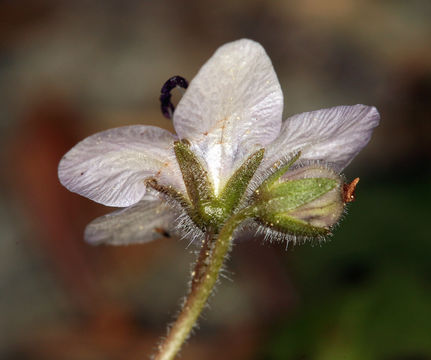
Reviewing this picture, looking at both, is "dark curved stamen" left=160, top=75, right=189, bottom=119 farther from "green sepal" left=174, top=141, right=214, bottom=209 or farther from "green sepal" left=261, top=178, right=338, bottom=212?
"green sepal" left=261, top=178, right=338, bottom=212

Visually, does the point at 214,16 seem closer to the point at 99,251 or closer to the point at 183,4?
the point at 183,4

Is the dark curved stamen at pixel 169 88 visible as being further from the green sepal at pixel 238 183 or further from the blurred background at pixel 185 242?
the blurred background at pixel 185 242

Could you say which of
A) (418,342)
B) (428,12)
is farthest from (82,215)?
(428,12)

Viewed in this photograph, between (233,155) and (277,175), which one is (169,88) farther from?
(277,175)

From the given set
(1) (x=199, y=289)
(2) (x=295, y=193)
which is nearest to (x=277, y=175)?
(2) (x=295, y=193)

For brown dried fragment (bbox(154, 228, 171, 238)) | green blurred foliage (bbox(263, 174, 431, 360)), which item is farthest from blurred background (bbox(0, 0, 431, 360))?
brown dried fragment (bbox(154, 228, 171, 238))

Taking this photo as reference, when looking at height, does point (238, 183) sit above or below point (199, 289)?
above

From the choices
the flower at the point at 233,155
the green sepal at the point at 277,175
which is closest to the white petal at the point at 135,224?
the flower at the point at 233,155
